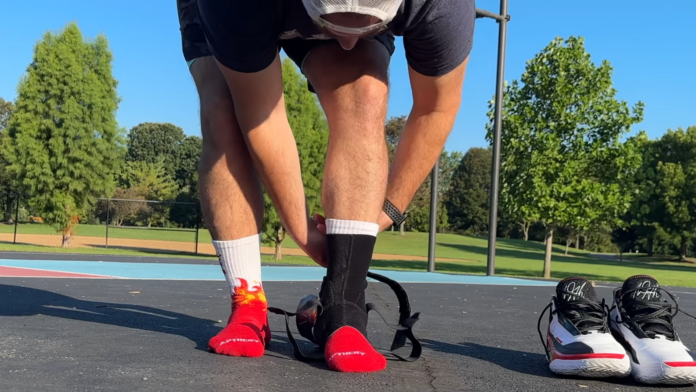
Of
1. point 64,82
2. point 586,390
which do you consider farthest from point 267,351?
point 64,82

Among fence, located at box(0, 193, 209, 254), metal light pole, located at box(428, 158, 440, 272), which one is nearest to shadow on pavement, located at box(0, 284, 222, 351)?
metal light pole, located at box(428, 158, 440, 272)

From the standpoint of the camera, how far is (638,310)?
171cm

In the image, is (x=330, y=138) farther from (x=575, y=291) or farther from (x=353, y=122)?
(x=575, y=291)

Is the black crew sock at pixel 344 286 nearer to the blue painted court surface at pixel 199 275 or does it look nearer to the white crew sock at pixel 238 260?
the white crew sock at pixel 238 260

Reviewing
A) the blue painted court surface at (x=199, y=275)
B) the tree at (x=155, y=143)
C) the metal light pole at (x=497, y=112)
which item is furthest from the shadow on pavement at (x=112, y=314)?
the tree at (x=155, y=143)

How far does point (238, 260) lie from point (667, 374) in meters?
1.17

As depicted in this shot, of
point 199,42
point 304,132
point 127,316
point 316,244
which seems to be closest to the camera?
point 316,244

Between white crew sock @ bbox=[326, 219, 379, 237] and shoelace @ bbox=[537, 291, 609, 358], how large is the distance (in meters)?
0.57

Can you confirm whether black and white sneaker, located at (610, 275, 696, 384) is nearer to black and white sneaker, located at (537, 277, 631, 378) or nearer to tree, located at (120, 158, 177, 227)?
black and white sneaker, located at (537, 277, 631, 378)

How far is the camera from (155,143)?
6862 cm

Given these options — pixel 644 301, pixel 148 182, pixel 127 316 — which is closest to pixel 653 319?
pixel 644 301

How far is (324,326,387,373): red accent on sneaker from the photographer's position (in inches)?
Result: 59.7

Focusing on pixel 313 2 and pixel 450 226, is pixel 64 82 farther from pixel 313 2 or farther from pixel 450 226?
pixel 450 226

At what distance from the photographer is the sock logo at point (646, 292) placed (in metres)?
1.73
